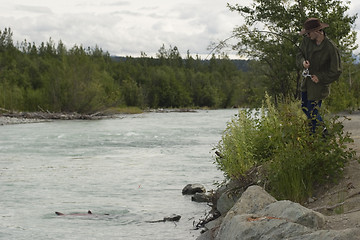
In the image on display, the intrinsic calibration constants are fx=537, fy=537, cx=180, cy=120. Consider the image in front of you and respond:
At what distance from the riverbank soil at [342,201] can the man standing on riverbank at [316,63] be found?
94 cm

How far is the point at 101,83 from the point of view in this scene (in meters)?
67.8

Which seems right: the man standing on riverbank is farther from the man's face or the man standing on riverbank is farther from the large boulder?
the large boulder

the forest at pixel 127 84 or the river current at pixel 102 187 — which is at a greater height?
the forest at pixel 127 84

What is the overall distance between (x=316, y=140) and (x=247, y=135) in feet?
6.94

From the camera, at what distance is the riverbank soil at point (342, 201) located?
527 centimetres

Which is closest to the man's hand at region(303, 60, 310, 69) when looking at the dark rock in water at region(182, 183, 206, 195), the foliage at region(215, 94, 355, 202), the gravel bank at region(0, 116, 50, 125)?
the foliage at region(215, 94, 355, 202)

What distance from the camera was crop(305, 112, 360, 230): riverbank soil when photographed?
5270 millimetres

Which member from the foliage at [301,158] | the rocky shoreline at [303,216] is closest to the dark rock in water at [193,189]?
the foliage at [301,158]

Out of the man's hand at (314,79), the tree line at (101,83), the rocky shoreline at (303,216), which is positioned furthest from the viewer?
the tree line at (101,83)

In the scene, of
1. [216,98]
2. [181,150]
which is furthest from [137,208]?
[216,98]

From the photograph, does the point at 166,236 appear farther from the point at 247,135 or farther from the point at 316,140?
the point at 316,140

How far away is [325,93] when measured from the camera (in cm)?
791

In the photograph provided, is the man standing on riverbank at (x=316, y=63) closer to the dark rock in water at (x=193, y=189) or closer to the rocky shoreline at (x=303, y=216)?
the rocky shoreline at (x=303, y=216)

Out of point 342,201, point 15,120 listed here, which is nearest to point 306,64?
point 342,201
